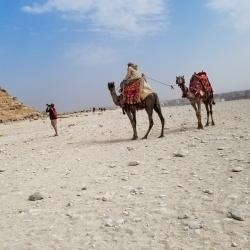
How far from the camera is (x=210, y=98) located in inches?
626

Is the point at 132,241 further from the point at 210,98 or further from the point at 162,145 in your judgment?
the point at 210,98

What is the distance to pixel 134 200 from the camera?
6371 millimetres

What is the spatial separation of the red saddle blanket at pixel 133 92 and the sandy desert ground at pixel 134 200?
3390 millimetres

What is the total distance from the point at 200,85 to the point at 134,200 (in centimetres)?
948

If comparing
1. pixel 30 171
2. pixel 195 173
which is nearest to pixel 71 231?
pixel 195 173

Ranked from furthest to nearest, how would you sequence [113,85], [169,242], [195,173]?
1. [113,85]
2. [195,173]
3. [169,242]

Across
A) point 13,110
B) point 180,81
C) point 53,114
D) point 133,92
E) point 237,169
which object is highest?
point 180,81

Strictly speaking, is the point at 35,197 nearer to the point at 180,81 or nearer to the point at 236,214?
the point at 236,214

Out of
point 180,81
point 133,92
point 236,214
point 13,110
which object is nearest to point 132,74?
point 133,92

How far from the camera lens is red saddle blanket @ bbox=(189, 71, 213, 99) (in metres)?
15.1

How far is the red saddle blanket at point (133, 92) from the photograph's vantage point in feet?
45.2

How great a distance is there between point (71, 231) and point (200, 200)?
1.77 meters

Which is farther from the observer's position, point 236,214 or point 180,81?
point 180,81

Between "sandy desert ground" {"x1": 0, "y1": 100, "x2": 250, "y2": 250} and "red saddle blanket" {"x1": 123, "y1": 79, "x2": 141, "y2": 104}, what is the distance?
133 inches
